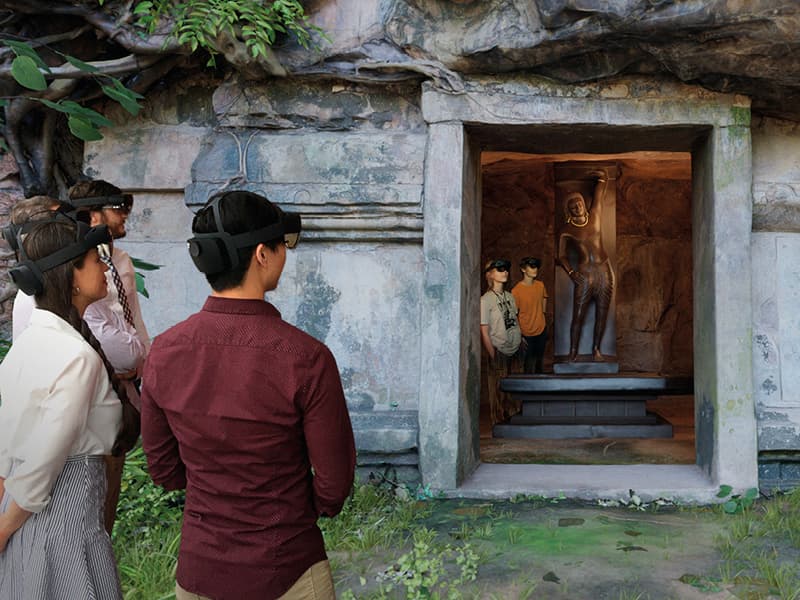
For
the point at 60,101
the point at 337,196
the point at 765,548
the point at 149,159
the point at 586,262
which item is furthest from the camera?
the point at 586,262

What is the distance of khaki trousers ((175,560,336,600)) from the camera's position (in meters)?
1.51

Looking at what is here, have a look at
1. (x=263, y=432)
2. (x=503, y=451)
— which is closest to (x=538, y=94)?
(x=503, y=451)

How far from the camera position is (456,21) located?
13.3 ft

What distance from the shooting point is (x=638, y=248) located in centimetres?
1002

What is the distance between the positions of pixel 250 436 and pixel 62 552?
611 millimetres

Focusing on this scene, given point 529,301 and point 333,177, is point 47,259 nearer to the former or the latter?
point 333,177

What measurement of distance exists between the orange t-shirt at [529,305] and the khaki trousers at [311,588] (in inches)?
236

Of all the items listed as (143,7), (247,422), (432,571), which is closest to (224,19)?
(143,7)

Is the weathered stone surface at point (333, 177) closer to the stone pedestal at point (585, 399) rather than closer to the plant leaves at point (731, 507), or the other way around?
the plant leaves at point (731, 507)

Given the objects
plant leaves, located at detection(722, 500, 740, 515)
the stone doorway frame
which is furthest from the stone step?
plant leaves, located at detection(722, 500, 740, 515)

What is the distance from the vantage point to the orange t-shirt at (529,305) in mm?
7422

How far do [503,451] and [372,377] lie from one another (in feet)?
5.16

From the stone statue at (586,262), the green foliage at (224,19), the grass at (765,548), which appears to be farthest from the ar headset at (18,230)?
the stone statue at (586,262)

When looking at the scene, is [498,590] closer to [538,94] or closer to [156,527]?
[156,527]
